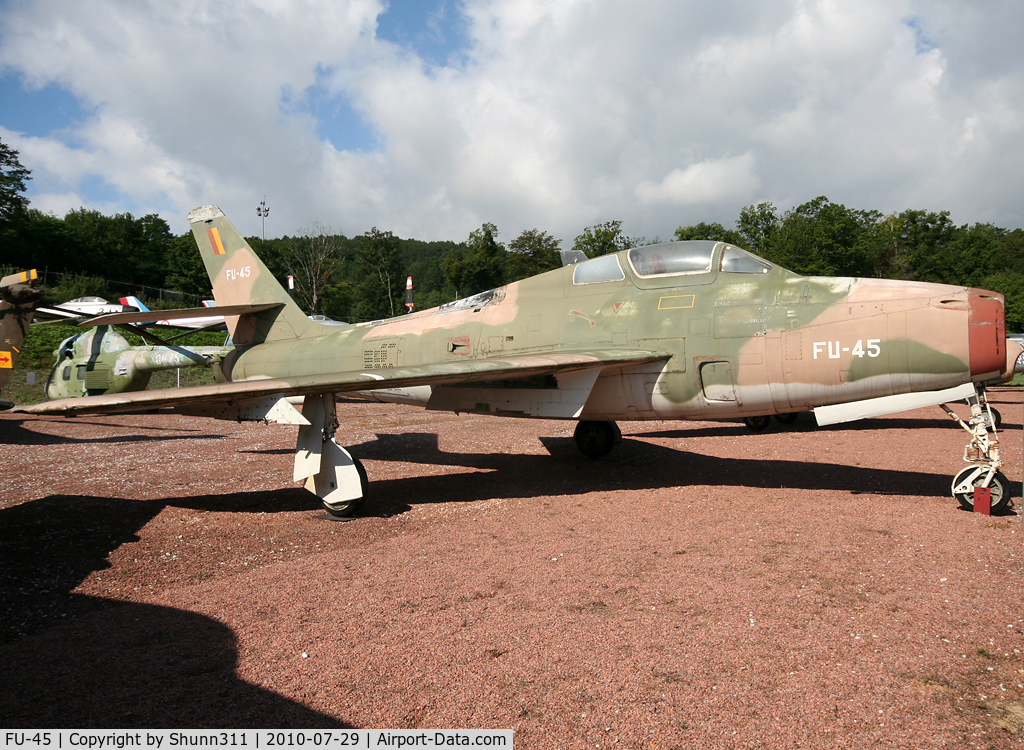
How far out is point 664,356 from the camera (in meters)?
7.57

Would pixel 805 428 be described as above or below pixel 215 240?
below

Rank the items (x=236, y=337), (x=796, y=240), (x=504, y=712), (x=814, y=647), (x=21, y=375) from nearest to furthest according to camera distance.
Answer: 1. (x=504, y=712)
2. (x=814, y=647)
3. (x=236, y=337)
4. (x=21, y=375)
5. (x=796, y=240)

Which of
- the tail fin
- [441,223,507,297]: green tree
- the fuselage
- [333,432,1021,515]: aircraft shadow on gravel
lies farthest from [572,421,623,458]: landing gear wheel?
[441,223,507,297]: green tree

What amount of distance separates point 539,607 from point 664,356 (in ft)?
13.9

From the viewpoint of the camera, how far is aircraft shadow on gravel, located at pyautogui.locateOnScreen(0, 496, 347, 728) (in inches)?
119

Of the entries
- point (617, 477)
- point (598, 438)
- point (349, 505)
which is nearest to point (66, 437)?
point (349, 505)

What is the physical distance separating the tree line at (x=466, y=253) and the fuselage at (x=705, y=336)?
38287 millimetres

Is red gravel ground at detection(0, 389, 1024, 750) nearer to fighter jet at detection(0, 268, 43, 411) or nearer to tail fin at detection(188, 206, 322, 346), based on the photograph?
fighter jet at detection(0, 268, 43, 411)

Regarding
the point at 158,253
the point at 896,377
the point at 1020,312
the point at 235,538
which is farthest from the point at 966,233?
the point at 158,253

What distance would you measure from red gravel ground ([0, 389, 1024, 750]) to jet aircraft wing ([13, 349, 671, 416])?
5.10 feet

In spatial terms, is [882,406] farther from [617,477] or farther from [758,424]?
[758,424]

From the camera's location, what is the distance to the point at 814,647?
365 centimetres

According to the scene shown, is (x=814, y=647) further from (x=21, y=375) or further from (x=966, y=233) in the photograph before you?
(x=966, y=233)

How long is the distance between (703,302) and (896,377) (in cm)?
239
